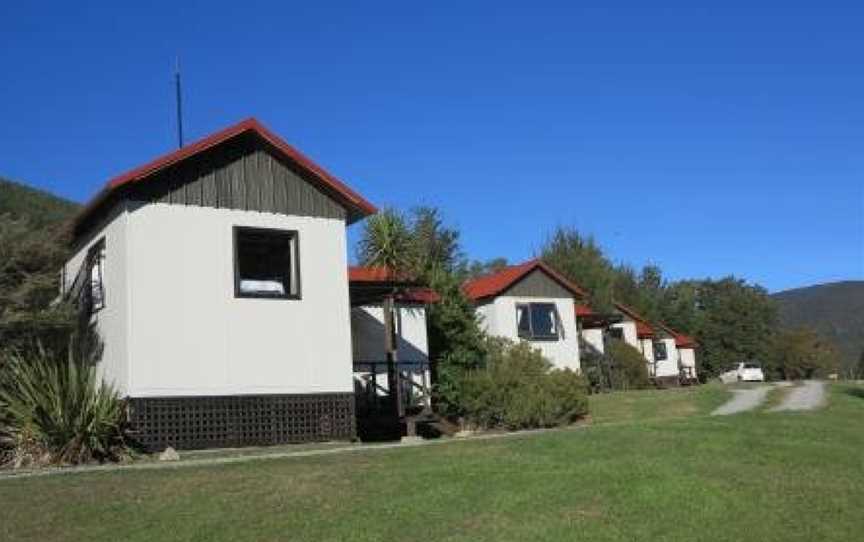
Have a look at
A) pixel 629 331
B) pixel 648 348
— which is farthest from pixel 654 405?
pixel 648 348

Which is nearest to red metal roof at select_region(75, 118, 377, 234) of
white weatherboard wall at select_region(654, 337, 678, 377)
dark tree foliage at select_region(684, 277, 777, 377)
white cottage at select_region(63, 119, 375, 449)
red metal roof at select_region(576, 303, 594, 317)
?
white cottage at select_region(63, 119, 375, 449)

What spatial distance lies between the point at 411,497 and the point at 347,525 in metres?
1.46

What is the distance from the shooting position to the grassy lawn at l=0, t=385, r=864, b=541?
12.1m

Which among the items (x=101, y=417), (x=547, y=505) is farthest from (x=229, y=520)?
(x=101, y=417)

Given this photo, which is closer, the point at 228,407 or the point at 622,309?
the point at 228,407

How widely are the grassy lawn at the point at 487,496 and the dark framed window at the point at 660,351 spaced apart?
4896cm

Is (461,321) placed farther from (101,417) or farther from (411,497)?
(411,497)

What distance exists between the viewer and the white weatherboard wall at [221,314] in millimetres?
21922

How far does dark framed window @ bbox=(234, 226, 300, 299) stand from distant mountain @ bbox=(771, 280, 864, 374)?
449 ft

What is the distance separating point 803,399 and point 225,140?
2012 centimetres

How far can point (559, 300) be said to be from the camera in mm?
45344

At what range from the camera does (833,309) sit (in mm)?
166000

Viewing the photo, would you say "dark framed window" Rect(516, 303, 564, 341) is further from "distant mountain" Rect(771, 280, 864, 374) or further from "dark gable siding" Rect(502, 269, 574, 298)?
"distant mountain" Rect(771, 280, 864, 374)

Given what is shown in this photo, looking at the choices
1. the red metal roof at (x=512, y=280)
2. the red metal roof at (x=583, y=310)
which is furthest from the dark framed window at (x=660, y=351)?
the red metal roof at (x=512, y=280)
